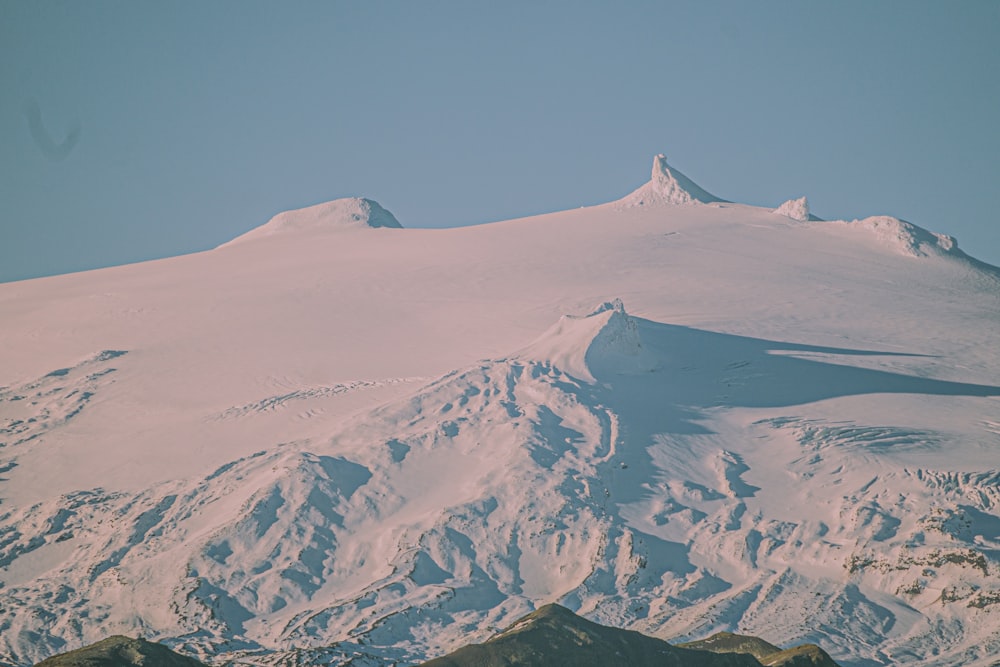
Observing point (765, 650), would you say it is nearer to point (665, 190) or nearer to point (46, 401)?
point (46, 401)

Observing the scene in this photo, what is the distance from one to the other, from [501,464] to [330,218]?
97.2 m

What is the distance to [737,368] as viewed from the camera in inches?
3659

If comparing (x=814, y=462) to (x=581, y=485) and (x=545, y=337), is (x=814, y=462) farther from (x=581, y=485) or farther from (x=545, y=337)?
(x=545, y=337)

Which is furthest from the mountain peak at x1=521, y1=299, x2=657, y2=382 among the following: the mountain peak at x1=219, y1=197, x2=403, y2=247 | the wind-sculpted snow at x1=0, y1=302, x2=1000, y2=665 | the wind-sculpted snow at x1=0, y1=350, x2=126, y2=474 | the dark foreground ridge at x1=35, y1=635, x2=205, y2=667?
the mountain peak at x1=219, y1=197, x2=403, y2=247

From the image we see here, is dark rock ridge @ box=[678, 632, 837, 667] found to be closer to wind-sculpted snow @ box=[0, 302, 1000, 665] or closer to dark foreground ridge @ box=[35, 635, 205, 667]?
wind-sculpted snow @ box=[0, 302, 1000, 665]

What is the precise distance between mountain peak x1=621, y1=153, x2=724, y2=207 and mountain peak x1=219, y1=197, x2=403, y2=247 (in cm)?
3783

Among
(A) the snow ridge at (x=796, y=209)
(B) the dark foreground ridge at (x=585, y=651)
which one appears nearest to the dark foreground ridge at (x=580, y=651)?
(B) the dark foreground ridge at (x=585, y=651)

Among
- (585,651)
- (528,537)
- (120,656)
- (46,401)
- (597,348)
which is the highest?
(46,401)

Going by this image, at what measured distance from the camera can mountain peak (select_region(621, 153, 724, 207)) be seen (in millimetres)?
158250

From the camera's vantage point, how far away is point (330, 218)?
16850 centimetres

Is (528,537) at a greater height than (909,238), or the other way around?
(909,238)

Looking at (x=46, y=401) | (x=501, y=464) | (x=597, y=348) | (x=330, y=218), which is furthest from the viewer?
(x=330, y=218)

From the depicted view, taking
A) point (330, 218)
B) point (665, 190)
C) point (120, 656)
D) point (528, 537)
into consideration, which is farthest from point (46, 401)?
point (665, 190)

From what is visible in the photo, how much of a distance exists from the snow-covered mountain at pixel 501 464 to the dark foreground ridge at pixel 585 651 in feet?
13.9
